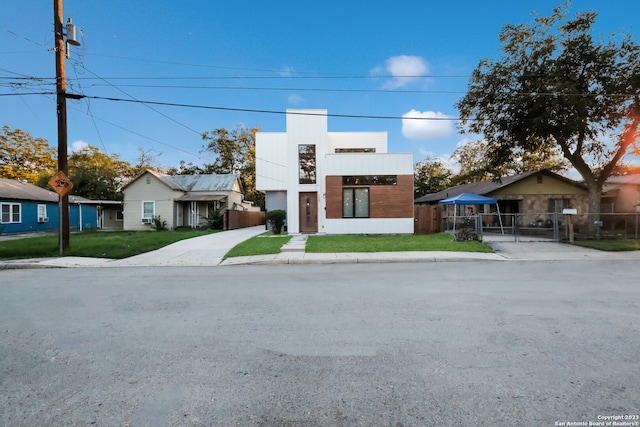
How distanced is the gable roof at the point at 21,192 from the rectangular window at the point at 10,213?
0.71 m

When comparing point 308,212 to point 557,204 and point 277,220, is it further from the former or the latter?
point 557,204

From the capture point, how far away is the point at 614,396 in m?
2.71

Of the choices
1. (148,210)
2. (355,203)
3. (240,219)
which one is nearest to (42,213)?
(148,210)

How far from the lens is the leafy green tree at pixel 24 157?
4038cm

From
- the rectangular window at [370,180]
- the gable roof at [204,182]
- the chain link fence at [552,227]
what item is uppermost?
the gable roof at [204,182]

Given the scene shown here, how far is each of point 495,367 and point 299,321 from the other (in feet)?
8.01

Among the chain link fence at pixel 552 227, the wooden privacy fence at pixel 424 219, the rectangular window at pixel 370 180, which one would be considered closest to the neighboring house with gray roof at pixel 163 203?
the rectangular window at pixel 370 180

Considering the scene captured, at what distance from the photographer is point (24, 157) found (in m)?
42.1

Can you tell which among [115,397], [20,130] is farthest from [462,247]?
[20,130]

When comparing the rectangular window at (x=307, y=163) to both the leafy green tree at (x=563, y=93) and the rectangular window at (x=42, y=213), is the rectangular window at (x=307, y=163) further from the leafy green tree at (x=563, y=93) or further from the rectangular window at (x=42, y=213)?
the rectangular window at (x=42, y=213)

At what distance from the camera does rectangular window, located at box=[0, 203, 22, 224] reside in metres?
24.5

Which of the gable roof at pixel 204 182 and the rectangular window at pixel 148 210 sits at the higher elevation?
the gable roof at pixel 204 182

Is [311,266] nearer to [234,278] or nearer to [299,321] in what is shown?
[234,278]

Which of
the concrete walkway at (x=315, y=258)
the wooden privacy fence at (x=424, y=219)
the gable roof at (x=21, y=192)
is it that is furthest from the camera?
the gable roof at (x=21, y=192)
